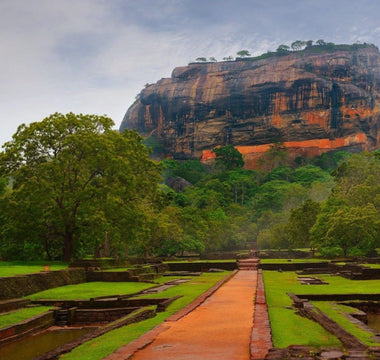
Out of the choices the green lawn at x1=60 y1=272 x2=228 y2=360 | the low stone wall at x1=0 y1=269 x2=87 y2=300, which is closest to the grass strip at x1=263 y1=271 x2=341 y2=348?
the green lawn at x1=60 y1=272 x2=228 y2=360

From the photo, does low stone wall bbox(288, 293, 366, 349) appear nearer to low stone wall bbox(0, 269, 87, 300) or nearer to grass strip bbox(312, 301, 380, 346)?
grass strip bbox(312, 301, 380, 346)

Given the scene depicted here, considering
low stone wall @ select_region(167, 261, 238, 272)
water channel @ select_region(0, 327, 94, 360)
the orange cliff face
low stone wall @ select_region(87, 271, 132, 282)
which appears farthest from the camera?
the orange cliff face

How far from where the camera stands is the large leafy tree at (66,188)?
28.4 meters

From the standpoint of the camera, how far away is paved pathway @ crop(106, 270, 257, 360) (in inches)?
279

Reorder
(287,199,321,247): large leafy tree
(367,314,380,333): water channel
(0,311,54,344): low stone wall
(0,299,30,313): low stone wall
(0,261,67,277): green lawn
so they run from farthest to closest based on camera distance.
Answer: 1. (287,199,321,247): large leafy tree
2. (0,261,67,277): green lawn
3. (0,299,30,313): low stone wall
4. (367,314,380,333): water channel
5. (0,311,54,344): low stone wall

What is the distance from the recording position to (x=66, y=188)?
96.3 feet

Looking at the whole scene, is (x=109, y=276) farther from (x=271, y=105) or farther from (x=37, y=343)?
(x=271, y=105)

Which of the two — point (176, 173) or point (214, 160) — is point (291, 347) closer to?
point (176, 173)

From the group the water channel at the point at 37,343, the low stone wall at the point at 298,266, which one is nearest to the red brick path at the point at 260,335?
the water channel at the point at 37,343

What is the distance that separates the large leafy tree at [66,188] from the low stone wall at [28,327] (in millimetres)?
14145

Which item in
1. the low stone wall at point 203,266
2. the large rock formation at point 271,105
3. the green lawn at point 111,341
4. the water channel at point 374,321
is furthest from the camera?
the large rock formation at point 271,105

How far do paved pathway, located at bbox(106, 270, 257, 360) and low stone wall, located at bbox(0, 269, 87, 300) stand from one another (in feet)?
24.6

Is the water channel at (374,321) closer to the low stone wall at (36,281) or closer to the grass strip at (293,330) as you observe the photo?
the grass strip at (293,330)

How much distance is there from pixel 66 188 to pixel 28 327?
17688 mm
